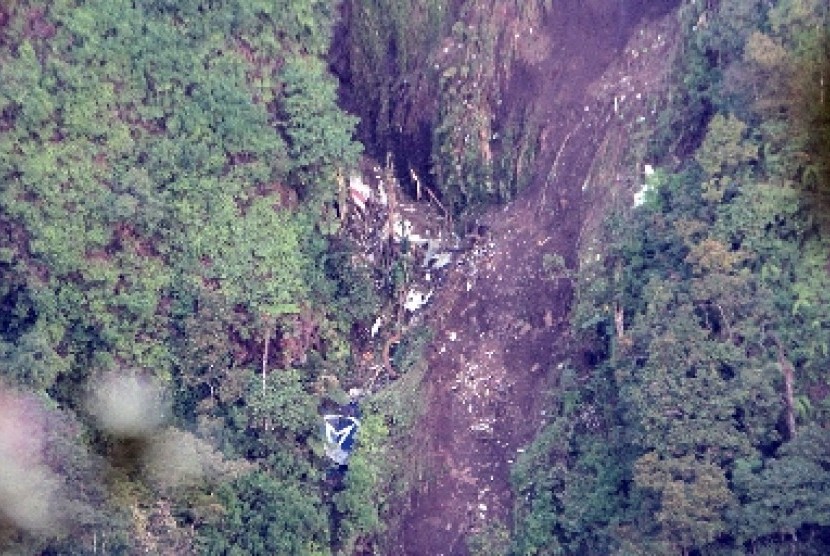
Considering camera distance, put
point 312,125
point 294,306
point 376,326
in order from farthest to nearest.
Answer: point 376,326
point 312,125
point 294,306

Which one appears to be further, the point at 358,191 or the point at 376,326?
the point at 358,191

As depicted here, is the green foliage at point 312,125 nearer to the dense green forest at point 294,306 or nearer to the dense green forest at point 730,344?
the dense green forest at point 294,306

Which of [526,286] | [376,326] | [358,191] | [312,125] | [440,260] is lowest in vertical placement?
[376,326]

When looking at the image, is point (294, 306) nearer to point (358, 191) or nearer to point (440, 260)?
point (358, 191)

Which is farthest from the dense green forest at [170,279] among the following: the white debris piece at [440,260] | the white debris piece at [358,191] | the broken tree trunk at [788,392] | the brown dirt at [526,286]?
the broken tree trunk at [788,392]

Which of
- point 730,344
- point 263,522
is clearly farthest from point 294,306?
point 730,344

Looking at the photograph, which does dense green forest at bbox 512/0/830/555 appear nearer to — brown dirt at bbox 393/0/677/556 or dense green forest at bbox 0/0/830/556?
dense green forest at bbox 0/0/830/556

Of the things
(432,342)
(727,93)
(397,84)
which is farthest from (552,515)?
(397,84)
